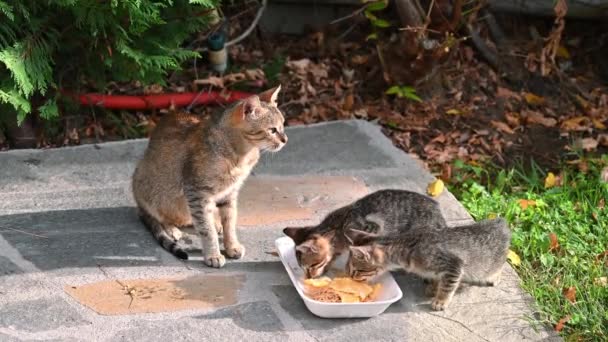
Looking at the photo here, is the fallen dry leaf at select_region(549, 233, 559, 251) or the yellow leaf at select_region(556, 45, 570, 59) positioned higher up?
the yellow leaf at select_region(556, 45, 570, 59)

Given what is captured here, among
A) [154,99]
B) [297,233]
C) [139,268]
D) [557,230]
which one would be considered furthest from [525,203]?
[154,99]

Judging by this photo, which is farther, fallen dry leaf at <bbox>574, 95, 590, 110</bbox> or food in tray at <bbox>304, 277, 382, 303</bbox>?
fallen dry leaf at <bbox>574, 95, 590, 110</bbox>

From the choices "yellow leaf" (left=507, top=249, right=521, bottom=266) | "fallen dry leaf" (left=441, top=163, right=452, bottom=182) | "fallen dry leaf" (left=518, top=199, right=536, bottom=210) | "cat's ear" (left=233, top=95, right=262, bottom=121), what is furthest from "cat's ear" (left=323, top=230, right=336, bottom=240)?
"fallen dry leaf" (left=441, top=163, right=452, bottom=182)

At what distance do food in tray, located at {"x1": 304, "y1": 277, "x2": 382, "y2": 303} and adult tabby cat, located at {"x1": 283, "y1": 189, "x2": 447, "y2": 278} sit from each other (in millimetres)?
105

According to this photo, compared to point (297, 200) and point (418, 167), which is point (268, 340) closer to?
point (297, 200)

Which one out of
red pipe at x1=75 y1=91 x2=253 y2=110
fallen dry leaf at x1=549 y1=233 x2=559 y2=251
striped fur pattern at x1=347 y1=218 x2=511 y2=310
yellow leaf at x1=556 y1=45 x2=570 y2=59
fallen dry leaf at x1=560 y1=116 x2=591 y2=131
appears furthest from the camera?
yellow leaf at x1=556 y1=45 x2=570 y2=59

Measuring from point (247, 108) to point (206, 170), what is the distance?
47cm

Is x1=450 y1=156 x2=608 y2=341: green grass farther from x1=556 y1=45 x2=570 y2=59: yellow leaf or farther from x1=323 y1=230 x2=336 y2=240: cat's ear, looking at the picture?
x1=556 y1=45 x2=570 y2=59: yellow leaf

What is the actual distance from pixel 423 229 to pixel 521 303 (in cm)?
73

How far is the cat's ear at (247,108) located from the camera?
5.21 m

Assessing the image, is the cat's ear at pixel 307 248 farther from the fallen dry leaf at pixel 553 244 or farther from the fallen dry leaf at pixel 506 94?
the fallen dry leaf at pixel 506 94

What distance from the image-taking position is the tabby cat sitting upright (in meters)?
5.29

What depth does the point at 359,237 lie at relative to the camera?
508 centimetres

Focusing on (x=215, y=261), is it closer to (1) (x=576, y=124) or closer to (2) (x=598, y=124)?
(1) (x=576, y=124)
